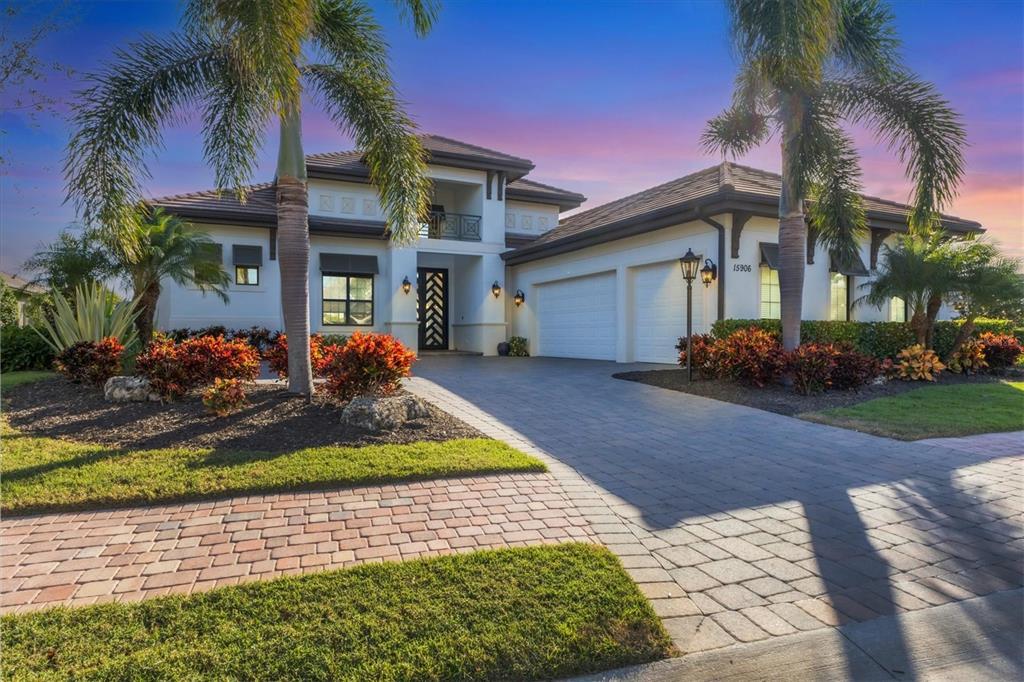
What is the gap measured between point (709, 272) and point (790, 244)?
93.1 inches

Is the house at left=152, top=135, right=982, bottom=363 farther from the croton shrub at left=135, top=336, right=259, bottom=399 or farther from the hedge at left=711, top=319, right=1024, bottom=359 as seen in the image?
the croton shrub at left=135, top=336, right=259, bottom=399

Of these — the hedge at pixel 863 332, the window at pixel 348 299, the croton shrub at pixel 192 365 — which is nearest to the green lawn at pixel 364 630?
the croton shrub at pixel 192 365

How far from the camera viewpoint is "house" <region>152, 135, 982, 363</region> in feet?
43.5

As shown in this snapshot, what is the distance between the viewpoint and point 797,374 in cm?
961

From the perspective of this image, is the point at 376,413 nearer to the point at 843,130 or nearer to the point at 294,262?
the point at 294,262

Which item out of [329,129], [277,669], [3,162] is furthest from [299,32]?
[277,669]

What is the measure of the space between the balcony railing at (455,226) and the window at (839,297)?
11.2 metres

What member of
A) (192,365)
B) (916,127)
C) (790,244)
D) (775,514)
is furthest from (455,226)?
(775,514)

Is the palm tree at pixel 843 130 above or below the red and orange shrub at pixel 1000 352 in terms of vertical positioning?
above

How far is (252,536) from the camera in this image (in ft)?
12.6

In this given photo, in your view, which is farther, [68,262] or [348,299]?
[348,299]

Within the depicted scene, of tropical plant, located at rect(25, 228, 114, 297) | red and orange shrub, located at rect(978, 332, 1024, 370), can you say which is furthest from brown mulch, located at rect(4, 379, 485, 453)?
red and orange shrub, located at rect(978, 332, 1024, 370)

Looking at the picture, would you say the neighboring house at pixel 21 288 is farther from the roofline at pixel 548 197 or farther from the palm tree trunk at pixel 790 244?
the palm tree trunk at pixel 790 244

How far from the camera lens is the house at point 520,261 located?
43.5ft
